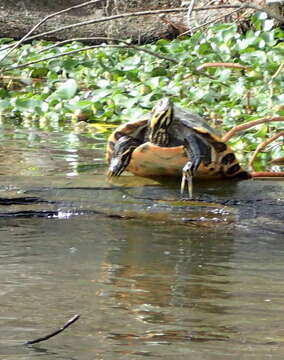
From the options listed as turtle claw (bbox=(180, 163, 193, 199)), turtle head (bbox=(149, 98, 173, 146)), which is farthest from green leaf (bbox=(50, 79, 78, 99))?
turtle claw (bbox=(180, 163, 193, 199))

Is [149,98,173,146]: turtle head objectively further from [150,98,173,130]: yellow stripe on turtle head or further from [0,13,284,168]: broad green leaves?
[0,13,284,168]: broad green leaves

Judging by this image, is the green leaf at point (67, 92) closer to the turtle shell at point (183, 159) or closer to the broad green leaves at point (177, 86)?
the broad green leaves at point (177, 86)

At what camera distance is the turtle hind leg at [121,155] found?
4484 mm

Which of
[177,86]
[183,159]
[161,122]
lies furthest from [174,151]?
[177,86]

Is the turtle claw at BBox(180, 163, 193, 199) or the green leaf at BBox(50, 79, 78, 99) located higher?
the green leaf at BBox(50, 79, 78, 99)

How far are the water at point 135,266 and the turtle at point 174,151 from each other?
113 millimetres

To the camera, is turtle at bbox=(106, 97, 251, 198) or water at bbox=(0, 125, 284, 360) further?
turtle at bbox=(106, 97, 251, 198)

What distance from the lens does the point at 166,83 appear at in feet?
26.2

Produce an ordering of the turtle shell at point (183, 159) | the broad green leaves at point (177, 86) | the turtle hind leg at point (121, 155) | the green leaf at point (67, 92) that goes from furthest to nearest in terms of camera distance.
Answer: the green leaf at point (67, 92), the broad green leaves at point (177, 86), the turtle hind leg at point (121, 155), the turtle shell at point (183, 159)

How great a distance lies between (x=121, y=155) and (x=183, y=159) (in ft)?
1.02

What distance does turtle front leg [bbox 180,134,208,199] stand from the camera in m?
4.18

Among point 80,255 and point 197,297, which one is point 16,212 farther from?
point 197,297

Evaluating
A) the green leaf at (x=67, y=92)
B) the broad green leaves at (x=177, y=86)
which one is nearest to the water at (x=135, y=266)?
the broad green leaves at (x=177, y=86)

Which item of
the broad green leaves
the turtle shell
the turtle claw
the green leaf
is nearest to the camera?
the turtle claw
